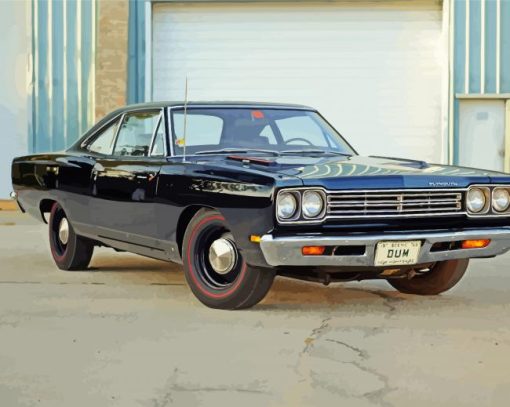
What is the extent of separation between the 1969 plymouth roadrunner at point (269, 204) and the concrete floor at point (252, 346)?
1.01 feet

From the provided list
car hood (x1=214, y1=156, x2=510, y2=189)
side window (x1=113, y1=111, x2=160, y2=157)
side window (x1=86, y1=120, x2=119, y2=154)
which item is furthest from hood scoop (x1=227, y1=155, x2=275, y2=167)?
side window (x1=86, y1=120, x2=119, y2=154)

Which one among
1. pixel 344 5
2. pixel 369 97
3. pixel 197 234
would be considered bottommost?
pixel 197 234

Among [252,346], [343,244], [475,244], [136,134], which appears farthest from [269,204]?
[136,134]

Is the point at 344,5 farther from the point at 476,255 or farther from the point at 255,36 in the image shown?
the point at 476,255

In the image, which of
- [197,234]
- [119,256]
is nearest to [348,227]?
[197,234]

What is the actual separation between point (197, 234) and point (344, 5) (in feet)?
38.4

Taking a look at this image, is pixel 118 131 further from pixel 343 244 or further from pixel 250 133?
pixel 343 244

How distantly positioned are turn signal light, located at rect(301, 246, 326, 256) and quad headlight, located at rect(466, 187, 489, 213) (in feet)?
3.59

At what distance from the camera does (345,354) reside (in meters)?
5.38

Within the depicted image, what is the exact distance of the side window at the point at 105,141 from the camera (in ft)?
27.1

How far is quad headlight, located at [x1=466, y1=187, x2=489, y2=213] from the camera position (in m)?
6.68

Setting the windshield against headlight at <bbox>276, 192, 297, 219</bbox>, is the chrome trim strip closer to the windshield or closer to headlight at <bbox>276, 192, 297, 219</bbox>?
headlight at <bbox>276, 192, 297, 219</bbox>

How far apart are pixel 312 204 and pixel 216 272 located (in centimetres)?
92

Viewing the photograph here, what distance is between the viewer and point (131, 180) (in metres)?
7.47
